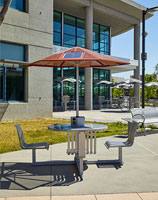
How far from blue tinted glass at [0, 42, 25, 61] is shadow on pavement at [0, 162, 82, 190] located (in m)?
9.21

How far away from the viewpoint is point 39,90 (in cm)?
1551

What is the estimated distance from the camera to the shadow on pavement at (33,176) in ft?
15.0

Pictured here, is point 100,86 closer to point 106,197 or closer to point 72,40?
point 72,40

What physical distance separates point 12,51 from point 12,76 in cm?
144

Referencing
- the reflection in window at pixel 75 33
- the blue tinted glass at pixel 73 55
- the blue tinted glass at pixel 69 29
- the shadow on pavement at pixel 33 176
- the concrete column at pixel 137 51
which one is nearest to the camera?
the shadow on pavement at pixel 33 176

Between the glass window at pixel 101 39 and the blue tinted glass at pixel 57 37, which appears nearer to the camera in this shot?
the blue tinted glass at pixel 57 37

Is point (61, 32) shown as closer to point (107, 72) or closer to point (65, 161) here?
point (107, 72)

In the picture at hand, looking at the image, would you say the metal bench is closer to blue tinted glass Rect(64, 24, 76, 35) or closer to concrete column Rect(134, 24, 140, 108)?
blue tinted glass Rect(64, 24, 76, 35)

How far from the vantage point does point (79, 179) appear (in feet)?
15.9

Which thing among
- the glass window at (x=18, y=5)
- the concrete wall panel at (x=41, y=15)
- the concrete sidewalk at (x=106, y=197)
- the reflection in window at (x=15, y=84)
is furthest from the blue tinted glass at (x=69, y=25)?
the concrete sidewalk at (x=106, y=197)

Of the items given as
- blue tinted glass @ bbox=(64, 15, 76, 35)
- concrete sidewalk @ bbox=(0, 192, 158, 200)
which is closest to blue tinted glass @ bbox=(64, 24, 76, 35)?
blue tinted glass @ bbox=(64, 15, 76, 35)

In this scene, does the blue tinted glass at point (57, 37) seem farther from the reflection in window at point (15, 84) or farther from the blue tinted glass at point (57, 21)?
the reflection in window at point (15, 84)

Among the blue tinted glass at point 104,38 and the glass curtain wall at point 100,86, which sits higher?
the blue tinted glass at point 104,38

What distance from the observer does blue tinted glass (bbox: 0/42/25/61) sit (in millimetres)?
13760
